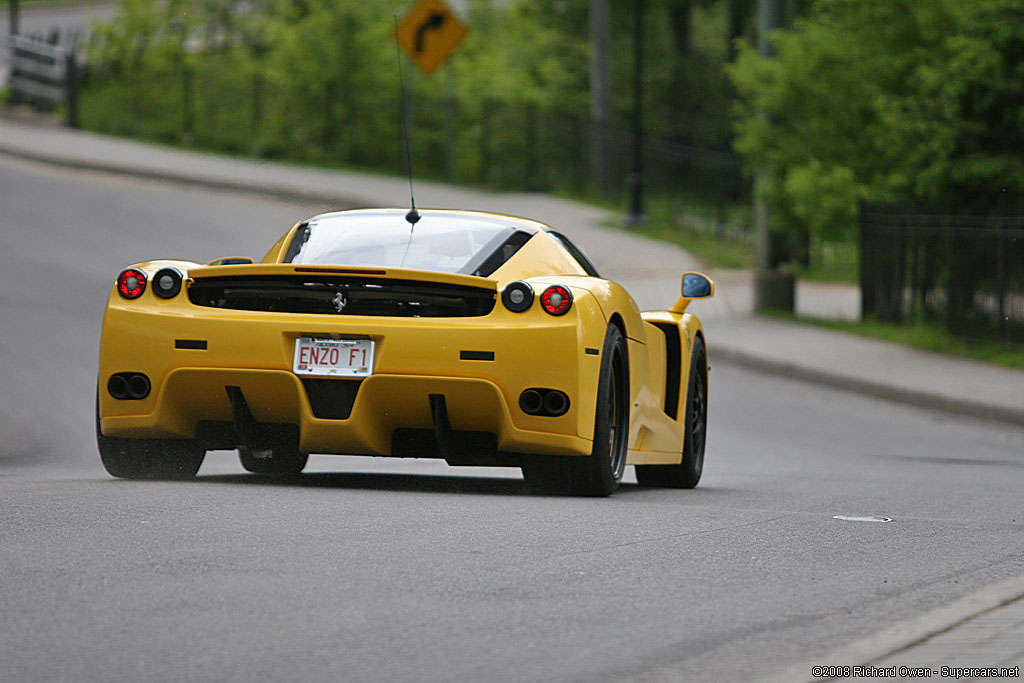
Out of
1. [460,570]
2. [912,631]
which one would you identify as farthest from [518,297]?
[912,631]

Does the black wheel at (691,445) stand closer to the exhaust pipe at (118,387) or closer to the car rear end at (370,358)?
the car rear end at (370,358)

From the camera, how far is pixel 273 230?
25859mm

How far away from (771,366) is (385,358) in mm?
11843

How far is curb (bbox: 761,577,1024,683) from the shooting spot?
14.4 feet

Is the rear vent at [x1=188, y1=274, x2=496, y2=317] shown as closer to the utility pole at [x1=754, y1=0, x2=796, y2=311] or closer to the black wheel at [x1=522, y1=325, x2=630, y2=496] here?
the black wheel at [x1=522, y1=325, x2=630, y2=496]

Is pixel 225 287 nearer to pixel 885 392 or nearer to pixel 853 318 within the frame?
pixel 885 392

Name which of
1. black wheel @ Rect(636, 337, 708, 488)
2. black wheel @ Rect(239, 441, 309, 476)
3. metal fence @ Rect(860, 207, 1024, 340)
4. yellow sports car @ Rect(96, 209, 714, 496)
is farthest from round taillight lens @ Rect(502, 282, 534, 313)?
metal fence @ Rect(860, 207, 1024, 340)

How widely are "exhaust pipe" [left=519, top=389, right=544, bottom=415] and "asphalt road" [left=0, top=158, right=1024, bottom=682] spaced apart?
41cm

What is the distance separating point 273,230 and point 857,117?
913cm

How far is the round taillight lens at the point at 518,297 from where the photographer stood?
24.1 feet

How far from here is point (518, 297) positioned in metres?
7.35

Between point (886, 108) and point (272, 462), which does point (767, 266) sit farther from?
point (272, 462)

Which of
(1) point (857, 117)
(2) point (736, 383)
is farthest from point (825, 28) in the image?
(2) point (736, 383)

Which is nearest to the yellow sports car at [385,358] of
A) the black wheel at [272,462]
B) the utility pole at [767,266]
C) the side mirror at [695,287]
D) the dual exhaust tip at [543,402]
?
the dual exhaust tip at [543,402]
